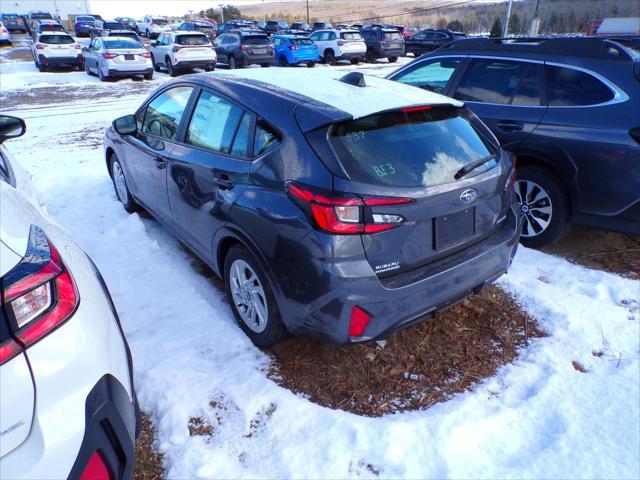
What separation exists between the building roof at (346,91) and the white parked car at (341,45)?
21.4 m

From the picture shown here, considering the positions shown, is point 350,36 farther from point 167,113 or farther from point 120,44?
point 167,113

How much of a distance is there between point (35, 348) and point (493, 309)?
9.94 ft

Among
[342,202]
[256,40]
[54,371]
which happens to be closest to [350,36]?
[256,40]

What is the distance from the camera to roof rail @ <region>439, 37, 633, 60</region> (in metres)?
3.86

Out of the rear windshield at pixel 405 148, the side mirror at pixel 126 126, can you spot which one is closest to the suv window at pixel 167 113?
the side mirror at pixel 126 126

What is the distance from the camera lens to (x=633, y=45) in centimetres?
442

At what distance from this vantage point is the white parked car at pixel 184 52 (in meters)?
18.5

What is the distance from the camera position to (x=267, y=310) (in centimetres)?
276

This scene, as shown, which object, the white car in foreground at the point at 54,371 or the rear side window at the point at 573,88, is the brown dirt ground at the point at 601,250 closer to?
the rear side window at the point at 573,88

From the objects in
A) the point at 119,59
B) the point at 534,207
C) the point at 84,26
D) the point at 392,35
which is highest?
the point at 84,26

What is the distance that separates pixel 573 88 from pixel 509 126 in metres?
0.58

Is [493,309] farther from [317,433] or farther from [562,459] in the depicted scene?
[317,433]

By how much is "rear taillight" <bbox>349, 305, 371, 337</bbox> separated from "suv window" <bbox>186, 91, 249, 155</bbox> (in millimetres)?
1195

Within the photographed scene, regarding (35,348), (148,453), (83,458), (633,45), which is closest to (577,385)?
(148,453)
